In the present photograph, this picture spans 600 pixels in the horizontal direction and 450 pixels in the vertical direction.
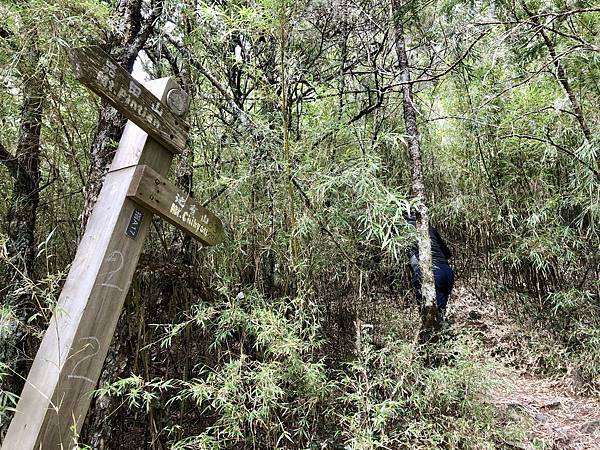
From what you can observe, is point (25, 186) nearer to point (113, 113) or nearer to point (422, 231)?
point (113, 113)

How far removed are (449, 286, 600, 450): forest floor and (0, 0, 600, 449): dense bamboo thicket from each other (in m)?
0.19

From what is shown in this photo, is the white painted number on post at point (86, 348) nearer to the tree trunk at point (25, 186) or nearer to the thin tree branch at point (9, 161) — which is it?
the tree trunk at point (25, 186)

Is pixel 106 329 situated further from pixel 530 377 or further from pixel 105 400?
pixel 530 377

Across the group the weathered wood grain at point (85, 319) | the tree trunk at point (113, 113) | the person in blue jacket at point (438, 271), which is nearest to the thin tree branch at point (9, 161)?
the tree trunk at point (113, 113)

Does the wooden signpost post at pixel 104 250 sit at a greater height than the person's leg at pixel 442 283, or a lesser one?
lesser

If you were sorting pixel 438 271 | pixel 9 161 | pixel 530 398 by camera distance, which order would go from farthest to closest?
pixel 438 271
pixel 530 398
pixel 9 161

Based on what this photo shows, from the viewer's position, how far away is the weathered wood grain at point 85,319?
1241 mm

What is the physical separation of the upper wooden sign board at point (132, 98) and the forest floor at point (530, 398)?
2.06m

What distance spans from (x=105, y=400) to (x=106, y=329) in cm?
53

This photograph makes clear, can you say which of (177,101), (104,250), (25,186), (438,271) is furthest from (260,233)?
(438,271)

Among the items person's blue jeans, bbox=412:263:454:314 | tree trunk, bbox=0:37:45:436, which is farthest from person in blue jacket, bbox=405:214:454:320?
tree trunk, bbox=0:37:45:436

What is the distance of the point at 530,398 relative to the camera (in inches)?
122

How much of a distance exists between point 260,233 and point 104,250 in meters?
1.02

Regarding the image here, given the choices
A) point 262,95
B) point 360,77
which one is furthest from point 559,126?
point 262,95
